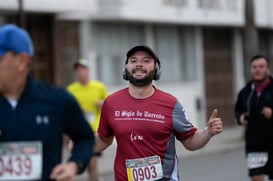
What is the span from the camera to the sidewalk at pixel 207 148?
1639 cm

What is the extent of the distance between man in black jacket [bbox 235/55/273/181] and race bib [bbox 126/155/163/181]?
2992 mm

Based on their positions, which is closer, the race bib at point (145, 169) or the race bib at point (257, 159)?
the race bib at point (145, 169)

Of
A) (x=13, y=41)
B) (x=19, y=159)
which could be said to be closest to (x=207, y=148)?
(x=19, y=159)

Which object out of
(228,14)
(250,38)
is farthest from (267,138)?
(228,14)

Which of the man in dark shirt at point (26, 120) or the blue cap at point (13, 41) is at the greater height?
the blue cap at point (13, 41)

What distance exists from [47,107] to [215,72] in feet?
78.2

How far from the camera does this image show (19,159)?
3.83 metres

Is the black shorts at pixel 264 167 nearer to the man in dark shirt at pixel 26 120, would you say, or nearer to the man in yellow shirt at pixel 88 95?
the man in yellow shirt at pixel 88 95

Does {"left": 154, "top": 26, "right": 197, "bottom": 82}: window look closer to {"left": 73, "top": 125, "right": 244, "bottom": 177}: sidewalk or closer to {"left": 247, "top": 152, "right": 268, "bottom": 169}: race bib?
{"left": 73, "top": 125, "right": 244, "bottom": 177}: sidewalk

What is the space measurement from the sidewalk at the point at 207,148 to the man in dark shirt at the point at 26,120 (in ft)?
36.4

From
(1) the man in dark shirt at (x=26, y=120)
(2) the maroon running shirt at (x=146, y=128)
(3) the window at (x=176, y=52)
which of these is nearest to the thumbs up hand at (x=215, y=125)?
(2) the maroon running shirt at (x=146, y=128)

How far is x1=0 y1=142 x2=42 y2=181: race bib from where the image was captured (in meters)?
3.81

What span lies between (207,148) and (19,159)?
16.4 m

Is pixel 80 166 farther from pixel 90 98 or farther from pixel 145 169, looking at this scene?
pixel 90 98
